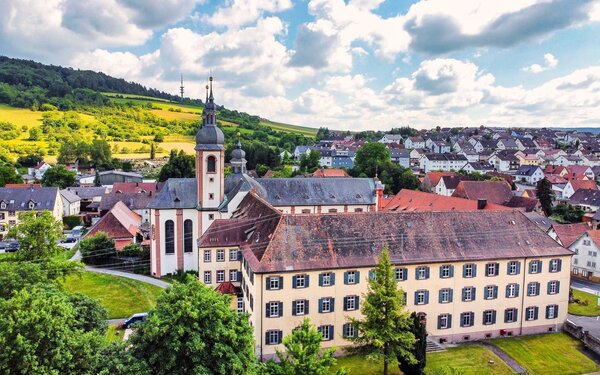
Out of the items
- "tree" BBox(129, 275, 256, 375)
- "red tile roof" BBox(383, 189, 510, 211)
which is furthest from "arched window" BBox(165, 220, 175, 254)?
"red tile roof" BBox(383, 189, 510, 211)

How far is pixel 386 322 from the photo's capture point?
29.3 m

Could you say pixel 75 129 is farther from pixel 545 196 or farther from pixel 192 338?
pixel 192 338

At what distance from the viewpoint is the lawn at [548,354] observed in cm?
3356

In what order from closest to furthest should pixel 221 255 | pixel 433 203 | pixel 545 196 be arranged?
pixel 221 255
pixel 433 203
pixel 545 196

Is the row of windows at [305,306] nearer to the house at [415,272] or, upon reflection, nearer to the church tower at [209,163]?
the house at [415,272]

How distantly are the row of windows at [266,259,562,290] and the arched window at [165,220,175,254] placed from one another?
77.3 feet

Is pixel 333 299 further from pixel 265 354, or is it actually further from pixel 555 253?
pixel 555 253

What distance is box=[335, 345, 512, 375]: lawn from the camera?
107 ft

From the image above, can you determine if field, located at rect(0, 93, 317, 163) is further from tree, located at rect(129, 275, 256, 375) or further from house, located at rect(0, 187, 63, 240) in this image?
tree, located at rect(129, 275, 256, 375)

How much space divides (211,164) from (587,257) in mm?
47841

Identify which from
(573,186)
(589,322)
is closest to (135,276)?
(589,322)

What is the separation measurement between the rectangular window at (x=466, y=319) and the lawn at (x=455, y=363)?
7.09 feet

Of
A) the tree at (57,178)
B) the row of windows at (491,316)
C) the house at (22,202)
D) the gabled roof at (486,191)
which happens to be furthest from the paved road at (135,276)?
the tree at (57,178)

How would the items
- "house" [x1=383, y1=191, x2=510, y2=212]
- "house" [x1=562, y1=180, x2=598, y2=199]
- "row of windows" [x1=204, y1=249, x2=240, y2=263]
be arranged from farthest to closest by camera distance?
1. "house" [x1=562, y1=180, x2=598, y2=199]
2. "house" [x1=383, y1=191, x2=510, y2=212]
3. "row of windows" [x1=204, y1=249, x2=240, y2=263]
